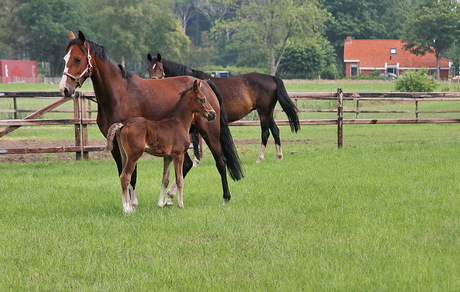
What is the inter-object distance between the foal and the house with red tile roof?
73645 mm

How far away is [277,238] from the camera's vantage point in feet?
21.9

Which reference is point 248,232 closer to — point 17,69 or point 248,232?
point 248,232

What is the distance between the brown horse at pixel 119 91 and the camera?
324 inches

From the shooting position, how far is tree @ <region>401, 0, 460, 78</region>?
241 ft

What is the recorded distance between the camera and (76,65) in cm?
823

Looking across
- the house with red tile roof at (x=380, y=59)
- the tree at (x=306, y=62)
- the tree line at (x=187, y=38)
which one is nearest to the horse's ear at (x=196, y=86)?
the tree line at (x=187, y=38)

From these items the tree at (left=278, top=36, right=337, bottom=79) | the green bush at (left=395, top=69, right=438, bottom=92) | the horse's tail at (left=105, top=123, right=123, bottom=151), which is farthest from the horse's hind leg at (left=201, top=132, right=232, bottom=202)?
the tree at (left=278, top=36, right=337, bottom=79)

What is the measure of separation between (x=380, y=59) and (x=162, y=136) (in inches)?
2988

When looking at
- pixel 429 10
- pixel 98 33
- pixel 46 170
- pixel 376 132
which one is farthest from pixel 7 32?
pixel 46 170

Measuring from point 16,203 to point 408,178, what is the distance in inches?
226

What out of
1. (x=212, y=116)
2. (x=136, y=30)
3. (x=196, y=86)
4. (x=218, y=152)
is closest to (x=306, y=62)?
(x=136, y=30)

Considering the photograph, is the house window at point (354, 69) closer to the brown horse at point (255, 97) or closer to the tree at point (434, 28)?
the tree at point (434, 28)

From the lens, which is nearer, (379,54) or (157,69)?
(157,69)

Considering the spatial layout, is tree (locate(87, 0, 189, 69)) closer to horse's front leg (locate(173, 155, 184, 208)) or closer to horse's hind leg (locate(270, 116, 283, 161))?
horse's hind leg (locate(270, 116, 283, 161))
